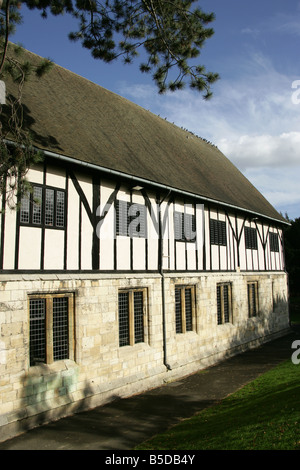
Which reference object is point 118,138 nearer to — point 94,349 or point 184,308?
point 184,308

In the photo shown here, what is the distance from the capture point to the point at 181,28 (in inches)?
298

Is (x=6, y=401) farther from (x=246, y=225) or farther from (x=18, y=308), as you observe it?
(x=246, y=225)

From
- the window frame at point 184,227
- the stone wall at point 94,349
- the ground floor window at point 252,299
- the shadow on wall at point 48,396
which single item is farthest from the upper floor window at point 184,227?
the shadow on wall at point 48,396

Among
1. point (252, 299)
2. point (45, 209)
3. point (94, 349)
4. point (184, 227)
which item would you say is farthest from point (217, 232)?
point (45, 209)

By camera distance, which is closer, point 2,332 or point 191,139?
point 2,332

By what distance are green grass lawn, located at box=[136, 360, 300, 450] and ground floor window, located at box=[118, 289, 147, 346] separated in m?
2.85

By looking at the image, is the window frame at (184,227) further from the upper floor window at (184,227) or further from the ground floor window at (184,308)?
the ground floor window at (184,308)

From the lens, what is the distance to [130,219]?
10930mm

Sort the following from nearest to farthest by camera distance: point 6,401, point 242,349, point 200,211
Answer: point 6,401 → point 200,211 → point 242,349

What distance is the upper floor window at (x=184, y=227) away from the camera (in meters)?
12.8

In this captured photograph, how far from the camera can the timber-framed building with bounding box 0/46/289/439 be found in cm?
800

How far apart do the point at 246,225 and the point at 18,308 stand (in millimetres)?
12032

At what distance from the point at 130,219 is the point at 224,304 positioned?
642 cm
